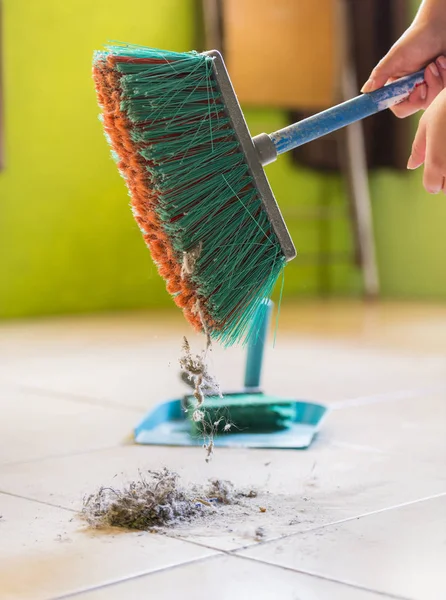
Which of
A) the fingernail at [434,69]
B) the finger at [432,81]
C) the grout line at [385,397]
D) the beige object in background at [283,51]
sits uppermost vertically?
the beige object in background at [283,51]

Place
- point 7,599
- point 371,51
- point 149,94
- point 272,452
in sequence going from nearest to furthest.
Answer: point 7,599
point 149,94
point 272,452
point 371,51

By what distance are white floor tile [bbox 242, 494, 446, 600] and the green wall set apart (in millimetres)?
2448

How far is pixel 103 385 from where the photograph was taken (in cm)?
192

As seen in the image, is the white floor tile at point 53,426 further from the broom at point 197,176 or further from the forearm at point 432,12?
the forearm at point 432,12

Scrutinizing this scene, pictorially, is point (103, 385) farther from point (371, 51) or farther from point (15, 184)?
point (371, 51)

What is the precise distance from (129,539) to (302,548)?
17 cm

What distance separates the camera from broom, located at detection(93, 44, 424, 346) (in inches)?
43.4

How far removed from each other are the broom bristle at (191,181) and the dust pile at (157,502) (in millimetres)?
176

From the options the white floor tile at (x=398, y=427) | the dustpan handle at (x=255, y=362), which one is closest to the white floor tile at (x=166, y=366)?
the white floor tile at (x=398, y=427)

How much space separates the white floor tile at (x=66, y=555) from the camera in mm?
807

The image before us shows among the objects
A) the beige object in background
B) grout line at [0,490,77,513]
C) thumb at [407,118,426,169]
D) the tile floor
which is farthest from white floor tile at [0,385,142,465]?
the beige object in background

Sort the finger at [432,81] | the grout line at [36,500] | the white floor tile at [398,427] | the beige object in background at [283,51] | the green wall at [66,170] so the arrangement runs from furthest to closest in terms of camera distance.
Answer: the beige object in background at [283,51]
the green wall at [66,170]
the white floor tile at [398,427]
the finger at [432,81]
the grout line at [36,500]

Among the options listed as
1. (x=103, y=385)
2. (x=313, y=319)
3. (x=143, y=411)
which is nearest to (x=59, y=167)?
(x=313, y=319)

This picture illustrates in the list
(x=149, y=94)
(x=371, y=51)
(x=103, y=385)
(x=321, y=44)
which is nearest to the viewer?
(x=149, y=94)
